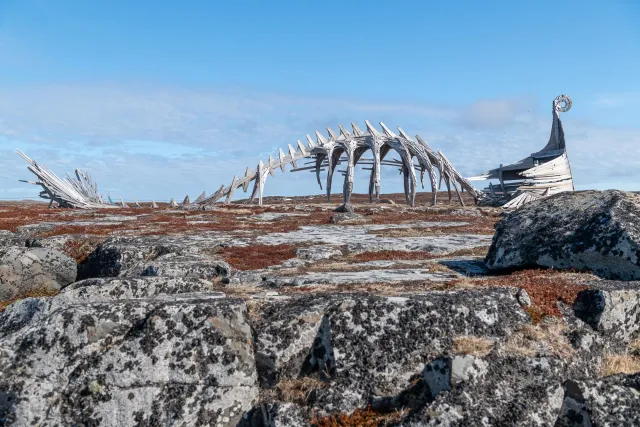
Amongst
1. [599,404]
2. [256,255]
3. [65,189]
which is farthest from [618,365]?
[65,189]

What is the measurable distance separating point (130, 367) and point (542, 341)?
18.6 ft

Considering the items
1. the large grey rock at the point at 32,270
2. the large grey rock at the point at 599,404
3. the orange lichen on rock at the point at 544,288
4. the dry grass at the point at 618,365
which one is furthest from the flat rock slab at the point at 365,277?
the large grey rock at the point at 32,270

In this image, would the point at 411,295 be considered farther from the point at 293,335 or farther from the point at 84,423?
the point at 84,423

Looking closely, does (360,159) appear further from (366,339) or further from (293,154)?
(366,339)

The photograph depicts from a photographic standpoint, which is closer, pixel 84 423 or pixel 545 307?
pixel 84 423

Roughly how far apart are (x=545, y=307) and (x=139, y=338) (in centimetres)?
616

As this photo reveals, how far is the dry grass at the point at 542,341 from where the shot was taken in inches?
295

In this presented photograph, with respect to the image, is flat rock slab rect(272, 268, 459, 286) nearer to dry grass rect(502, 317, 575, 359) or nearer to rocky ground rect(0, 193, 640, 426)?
rocky ground rect(0, 193, 640, 426)

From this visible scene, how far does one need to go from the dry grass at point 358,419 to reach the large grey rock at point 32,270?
480 inches

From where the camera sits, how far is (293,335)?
7555 millimetres

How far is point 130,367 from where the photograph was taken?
685 centimetres

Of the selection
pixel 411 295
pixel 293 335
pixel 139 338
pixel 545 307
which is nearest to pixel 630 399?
pixel 545 307

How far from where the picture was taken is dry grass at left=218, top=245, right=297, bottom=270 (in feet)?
49.9

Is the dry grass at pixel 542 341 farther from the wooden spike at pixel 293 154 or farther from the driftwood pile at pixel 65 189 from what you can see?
the driftwood pile at pixel 65 189
